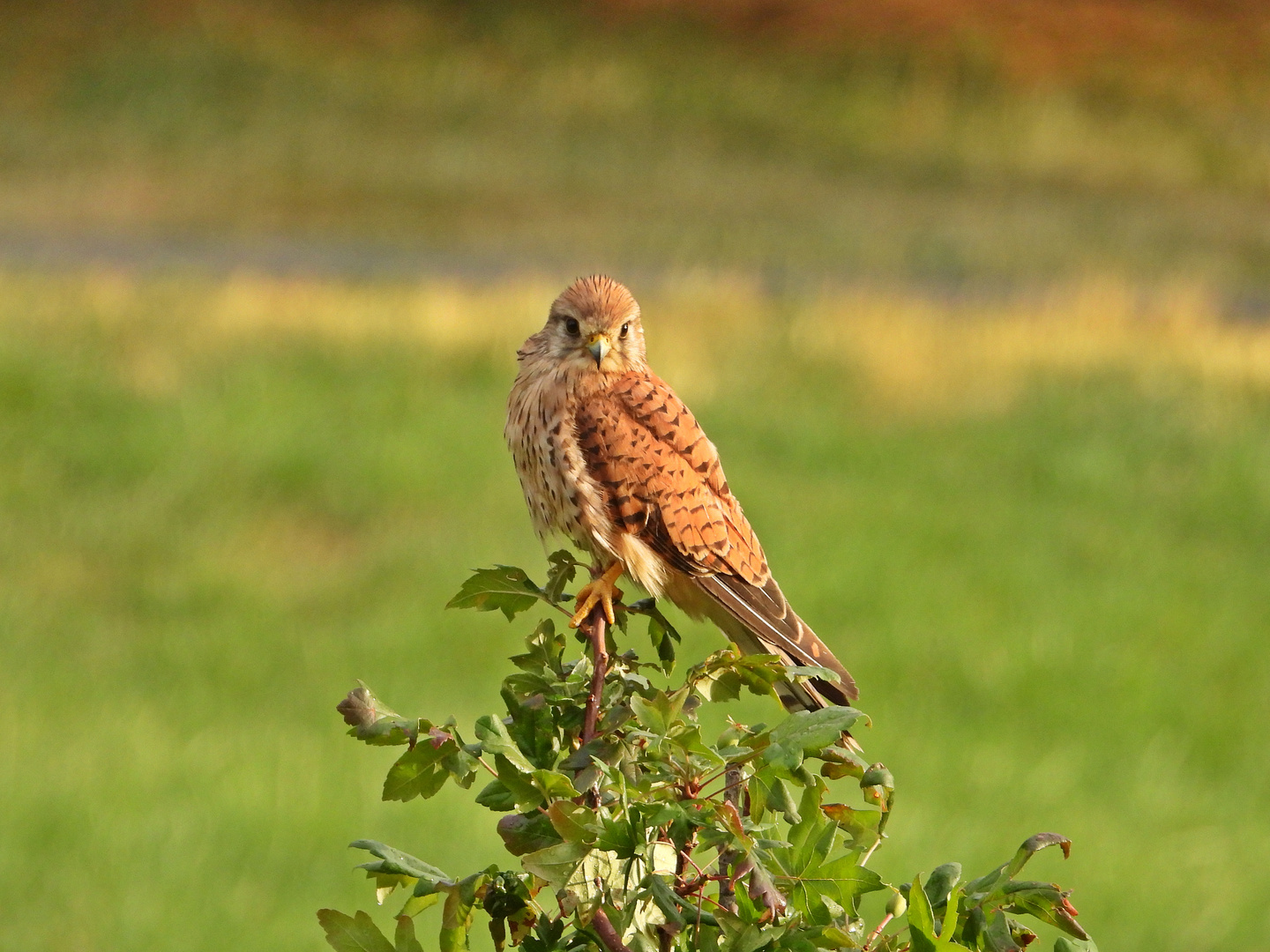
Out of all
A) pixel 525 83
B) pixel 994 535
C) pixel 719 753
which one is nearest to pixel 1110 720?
pixel 994 535

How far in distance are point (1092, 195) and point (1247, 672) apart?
1115cm

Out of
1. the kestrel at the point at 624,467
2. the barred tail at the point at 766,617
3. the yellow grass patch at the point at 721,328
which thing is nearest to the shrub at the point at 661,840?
the barred tail at the point at 766,617

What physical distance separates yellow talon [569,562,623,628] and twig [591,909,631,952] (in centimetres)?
58

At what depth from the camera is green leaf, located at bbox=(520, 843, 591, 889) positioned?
1.13 meters

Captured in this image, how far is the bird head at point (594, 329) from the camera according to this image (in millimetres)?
2379

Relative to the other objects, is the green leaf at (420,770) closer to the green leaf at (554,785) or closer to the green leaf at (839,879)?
the green leaf at (554,785)

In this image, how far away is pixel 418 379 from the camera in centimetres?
964

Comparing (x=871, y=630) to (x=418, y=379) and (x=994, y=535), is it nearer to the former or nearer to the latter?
(x=994, y=535)

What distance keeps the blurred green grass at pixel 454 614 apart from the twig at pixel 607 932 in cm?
420

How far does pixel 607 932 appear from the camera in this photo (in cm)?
119

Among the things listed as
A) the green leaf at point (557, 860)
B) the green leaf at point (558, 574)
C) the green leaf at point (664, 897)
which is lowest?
the green leaf at point (664, 897)

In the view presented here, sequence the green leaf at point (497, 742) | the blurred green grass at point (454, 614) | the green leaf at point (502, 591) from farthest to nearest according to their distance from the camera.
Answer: the blurred green grass at point (454, 614) < the green leaf at point (502, 591) < the green leaf at point (497, 742)

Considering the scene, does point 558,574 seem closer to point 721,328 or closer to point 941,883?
point 941,883

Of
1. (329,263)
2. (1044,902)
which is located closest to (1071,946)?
(1044,902)
